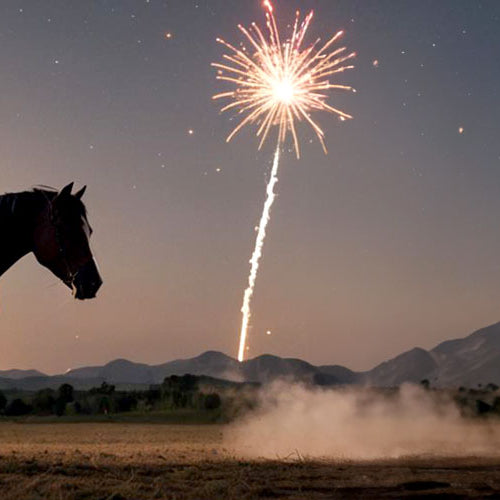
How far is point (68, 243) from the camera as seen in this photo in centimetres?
879

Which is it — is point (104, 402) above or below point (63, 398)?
below

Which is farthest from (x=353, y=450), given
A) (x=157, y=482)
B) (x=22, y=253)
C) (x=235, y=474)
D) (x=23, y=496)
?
(x=22, y=253)

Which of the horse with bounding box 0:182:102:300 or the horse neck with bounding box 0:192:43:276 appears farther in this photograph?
the horse neck with bounding box 0:192:43:276

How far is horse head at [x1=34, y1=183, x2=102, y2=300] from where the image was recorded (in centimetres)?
862

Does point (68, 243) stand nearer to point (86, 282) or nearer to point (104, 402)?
point (86, 282)

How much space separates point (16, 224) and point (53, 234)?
1.89 feet

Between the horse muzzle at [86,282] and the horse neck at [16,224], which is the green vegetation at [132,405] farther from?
the horse muzzle at [86,282]

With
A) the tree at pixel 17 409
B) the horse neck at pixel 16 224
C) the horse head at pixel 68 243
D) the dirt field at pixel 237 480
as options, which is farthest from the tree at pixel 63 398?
the horse head at pixel 68 243

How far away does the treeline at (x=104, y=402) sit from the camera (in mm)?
77688

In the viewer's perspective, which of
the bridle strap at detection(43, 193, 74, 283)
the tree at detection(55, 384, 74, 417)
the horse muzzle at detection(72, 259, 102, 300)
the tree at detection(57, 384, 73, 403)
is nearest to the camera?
the horse muzzle at detection(72, 259, 102, 300)

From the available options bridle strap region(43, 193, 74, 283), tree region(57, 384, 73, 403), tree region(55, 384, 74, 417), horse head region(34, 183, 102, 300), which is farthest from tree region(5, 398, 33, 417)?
bridle strap region(43, 193, 74, 283)

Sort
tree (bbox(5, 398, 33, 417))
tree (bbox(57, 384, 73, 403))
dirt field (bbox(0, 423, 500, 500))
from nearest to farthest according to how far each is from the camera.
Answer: dirt field (bbox(0, 423, 500, 500))
tree (bbox(5, 398, 33, 417))
tree (bbox(57, 384, 73, 403))

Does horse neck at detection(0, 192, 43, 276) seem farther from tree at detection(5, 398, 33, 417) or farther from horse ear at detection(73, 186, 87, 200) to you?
tree at detection(5, 398, 33, 417)

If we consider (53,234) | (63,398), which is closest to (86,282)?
(53,234)
